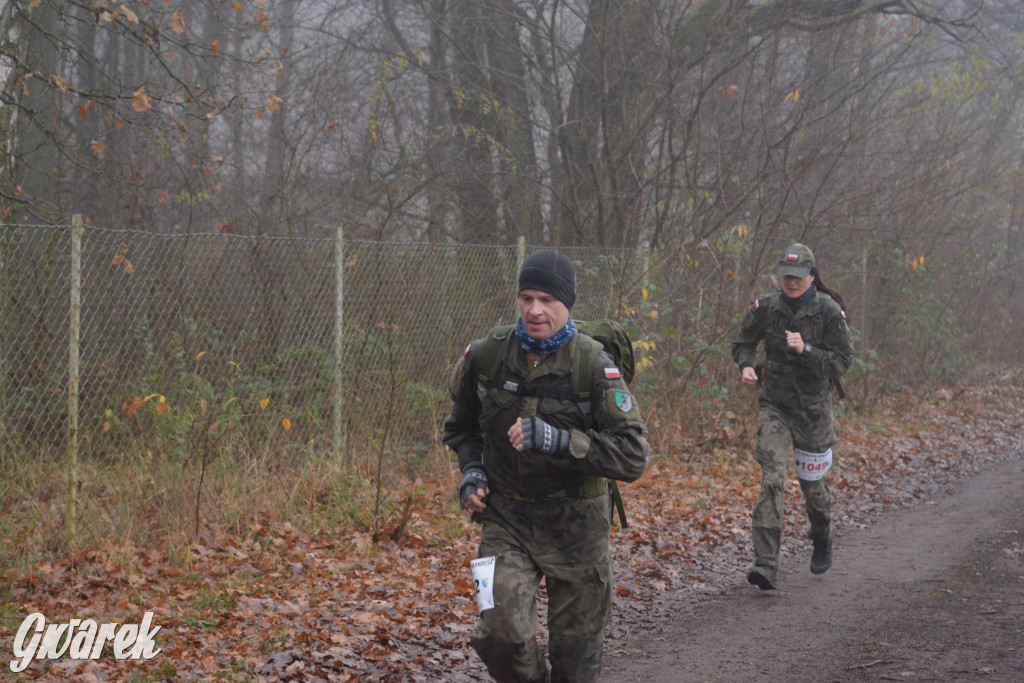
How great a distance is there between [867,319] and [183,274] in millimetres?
11095

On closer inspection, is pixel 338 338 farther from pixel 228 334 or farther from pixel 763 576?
pixel 763 576

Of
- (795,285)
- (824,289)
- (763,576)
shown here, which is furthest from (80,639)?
(824,289)

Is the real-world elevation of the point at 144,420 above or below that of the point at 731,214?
below

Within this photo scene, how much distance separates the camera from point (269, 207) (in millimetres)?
12492

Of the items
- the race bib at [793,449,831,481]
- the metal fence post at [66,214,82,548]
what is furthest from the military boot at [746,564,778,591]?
the metal fence post at [66,214,82,548]

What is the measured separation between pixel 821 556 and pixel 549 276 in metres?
4.18

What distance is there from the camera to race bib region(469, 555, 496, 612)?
353cm

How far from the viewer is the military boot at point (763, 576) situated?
6.45 metres

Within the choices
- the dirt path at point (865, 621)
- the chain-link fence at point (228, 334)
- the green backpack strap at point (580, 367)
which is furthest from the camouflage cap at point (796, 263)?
the green backpack strap at point (580, 367)

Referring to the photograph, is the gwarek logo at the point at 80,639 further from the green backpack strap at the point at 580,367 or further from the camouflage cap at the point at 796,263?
the camouflage cap at the point at 796,263

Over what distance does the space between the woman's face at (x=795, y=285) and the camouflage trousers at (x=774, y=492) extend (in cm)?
80

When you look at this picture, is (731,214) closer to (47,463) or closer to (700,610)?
(700,610)

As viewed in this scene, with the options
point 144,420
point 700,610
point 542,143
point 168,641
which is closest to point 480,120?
point 542,143

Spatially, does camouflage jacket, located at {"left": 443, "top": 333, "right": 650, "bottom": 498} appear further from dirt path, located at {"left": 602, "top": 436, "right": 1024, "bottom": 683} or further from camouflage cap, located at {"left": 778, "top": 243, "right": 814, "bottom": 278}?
camouflage cap, located at {"left": 778, "top": 243, "right": 814, "bottom": 278}
